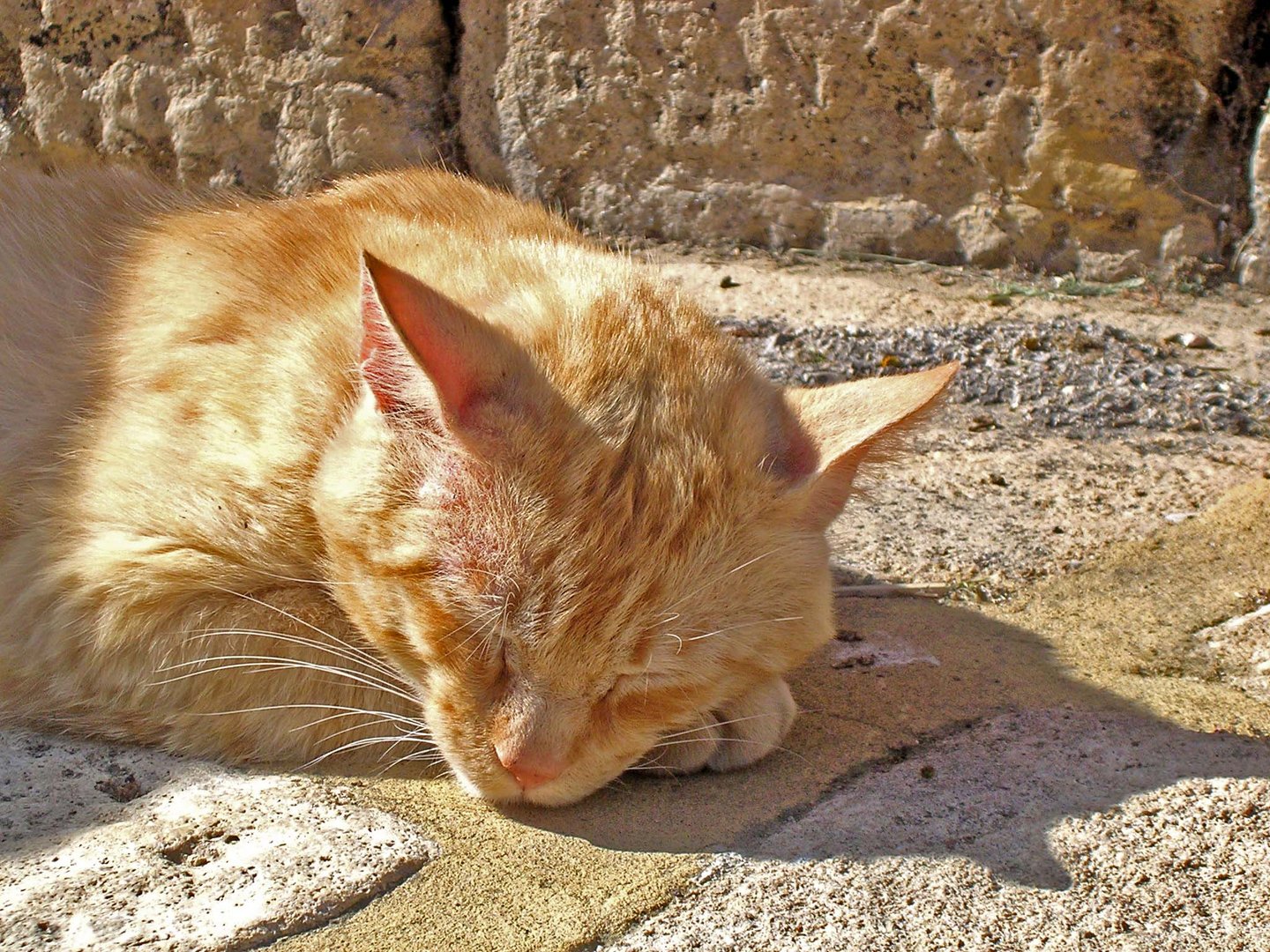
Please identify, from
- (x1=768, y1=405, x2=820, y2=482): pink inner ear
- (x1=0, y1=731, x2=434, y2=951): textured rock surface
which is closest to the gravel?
(x1=768, y1=405, x2=820, y2=482): pink inner ear

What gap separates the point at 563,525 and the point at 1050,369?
3077 mm

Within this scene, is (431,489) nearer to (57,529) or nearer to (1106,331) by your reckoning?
(57,529)

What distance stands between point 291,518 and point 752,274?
316cm

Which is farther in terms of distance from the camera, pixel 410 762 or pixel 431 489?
pixel 410 762

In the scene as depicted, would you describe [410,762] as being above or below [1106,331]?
below

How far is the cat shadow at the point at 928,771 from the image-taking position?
7.29 feet

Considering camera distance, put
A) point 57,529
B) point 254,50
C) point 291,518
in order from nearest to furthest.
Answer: point 291,518 → point 57,529 → point 254,50

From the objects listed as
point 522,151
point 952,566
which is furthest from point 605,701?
point 522,151

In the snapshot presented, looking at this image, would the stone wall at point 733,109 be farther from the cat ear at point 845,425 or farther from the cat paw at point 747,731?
the cat paw at point 747,731

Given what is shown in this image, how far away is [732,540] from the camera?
7.70 feet

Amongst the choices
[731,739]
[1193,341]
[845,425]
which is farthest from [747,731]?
[1193,341]

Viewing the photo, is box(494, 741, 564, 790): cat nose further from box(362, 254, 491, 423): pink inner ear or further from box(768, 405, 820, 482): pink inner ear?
box(768, 405, 820, 482): pink inner ear

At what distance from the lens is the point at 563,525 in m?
2.15

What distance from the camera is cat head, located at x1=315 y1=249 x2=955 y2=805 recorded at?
7.04 ft
